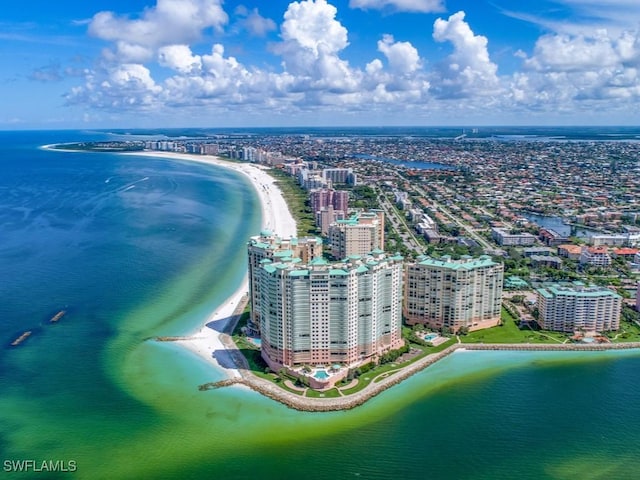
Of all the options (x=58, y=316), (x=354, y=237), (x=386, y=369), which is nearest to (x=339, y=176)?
(x=354, y=237)

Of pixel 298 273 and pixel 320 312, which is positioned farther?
pixel 320 312

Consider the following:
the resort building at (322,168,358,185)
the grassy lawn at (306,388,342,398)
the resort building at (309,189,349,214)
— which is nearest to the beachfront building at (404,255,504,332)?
the grassy lawn at (306,388,342,398)

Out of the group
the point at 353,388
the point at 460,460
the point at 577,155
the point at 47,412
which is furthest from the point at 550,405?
the point at 577,155

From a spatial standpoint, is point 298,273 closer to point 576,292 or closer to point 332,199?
point 576,292

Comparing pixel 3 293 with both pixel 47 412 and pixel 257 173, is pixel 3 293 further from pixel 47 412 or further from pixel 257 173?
pixel 257 173

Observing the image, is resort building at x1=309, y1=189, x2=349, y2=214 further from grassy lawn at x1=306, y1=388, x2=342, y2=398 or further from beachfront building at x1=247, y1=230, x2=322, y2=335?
grassy lawn at x1=306, y1=388, x2=342, y2=398

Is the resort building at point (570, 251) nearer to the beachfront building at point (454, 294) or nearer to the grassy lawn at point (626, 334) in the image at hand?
the grassy lawn at point (626, 334)

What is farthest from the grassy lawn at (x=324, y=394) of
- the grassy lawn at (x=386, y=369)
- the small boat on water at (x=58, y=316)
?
the small boat on water at (x=58, y=316)
